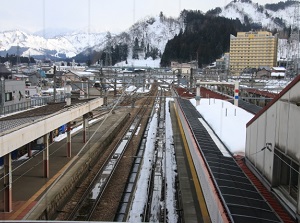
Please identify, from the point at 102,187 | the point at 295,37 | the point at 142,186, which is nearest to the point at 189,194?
→ the point at 142,186

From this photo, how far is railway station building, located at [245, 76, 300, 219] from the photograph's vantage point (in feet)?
10.8

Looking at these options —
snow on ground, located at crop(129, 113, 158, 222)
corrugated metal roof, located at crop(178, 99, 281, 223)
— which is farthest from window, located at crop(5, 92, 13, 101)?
corrugated metal roof, located at crop(178, 99, 281, 223)

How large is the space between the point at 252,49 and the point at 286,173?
85.2 feet

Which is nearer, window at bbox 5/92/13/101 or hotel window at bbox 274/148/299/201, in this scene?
hotel window at bbox 274/148/299/201

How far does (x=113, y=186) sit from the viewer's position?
660 centimetres

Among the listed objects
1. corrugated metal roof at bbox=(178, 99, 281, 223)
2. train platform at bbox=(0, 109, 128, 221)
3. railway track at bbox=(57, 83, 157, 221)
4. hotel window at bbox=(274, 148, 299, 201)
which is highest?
hotel window at bbox=(274, 148, 299, 201)

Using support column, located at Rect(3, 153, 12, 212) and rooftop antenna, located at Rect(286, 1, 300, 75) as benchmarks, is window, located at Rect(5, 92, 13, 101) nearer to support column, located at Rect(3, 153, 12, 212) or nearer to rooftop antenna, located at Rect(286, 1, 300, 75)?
support column, located at Rect(3, 153, 12, 212)

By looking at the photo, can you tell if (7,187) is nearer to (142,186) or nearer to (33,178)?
(33,178)

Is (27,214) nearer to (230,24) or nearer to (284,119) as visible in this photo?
(284,119)

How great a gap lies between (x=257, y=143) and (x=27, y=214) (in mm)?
3479

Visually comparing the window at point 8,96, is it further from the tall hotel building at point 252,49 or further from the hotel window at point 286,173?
the tall hotel building at point 252,49

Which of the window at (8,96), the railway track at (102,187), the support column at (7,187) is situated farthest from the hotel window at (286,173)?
the window at (8,96)

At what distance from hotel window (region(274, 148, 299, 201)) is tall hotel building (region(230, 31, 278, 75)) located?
72.1ft

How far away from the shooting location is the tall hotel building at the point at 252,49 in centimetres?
2567
